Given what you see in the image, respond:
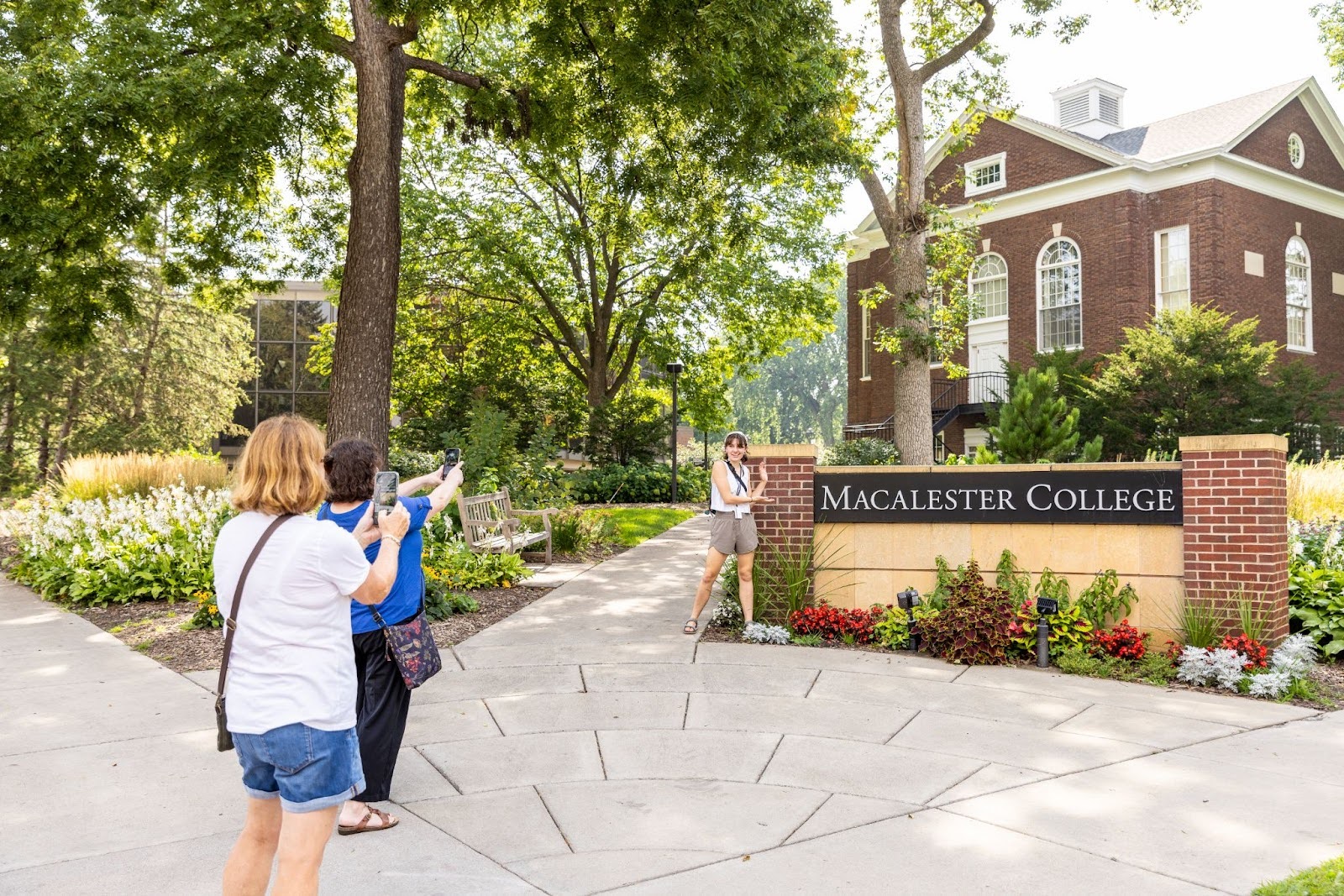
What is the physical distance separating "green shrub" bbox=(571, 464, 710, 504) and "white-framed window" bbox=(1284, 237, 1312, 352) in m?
16.7

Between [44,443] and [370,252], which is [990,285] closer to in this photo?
[370,252]

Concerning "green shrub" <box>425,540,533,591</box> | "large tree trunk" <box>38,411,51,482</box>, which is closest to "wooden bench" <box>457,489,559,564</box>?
"green shrub" <box>425,540,533,591</box>

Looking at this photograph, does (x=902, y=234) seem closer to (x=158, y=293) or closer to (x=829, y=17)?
(x=829, y=17)

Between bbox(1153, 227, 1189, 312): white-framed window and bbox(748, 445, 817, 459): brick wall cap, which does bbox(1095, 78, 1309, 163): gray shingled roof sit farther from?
bbox(748, 445, 817, 459): brick wall cap

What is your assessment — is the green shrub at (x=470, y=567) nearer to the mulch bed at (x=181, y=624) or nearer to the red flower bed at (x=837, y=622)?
the mulch bed at (x=181, y=624)

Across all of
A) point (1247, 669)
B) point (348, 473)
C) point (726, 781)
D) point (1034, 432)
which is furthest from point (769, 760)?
point (1034, 432)

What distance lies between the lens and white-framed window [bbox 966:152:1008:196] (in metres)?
28.4

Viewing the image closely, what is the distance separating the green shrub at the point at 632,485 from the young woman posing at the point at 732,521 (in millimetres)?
15217

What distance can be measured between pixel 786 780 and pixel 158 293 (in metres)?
27.1

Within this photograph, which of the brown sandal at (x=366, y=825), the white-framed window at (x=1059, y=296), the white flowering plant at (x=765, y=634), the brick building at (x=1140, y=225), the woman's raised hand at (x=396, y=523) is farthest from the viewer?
the white-framed window at (x=1059, y=296)

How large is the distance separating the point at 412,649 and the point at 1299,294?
29525mm

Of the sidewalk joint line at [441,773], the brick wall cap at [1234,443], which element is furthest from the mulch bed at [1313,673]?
the sidewalk joint line at [441,773]

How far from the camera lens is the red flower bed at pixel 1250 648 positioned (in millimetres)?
6941

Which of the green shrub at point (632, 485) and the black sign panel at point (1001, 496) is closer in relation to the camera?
the black sign panel at point (1001, 496)
